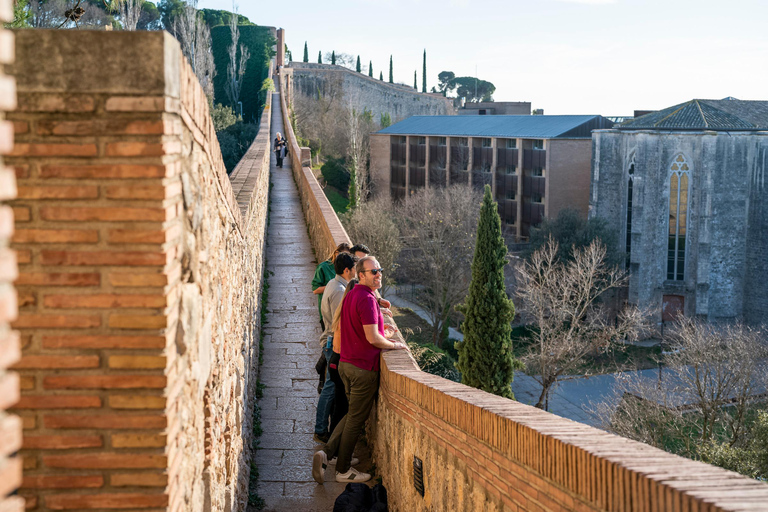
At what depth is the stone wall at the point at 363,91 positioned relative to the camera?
6969 centimetres

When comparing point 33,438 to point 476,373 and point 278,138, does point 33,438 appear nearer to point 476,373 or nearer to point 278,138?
point 476,373

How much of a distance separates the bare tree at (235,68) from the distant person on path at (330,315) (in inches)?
1902

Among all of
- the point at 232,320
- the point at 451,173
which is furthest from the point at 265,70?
the point at 232,320

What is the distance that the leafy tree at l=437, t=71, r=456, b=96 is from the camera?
10012 cm

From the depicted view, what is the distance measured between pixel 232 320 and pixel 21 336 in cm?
297

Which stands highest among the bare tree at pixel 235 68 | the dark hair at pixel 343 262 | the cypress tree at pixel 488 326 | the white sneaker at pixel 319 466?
the bare tree at pixel 235 68

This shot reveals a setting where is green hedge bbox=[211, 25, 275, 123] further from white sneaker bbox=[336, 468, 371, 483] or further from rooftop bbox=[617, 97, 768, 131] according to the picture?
white sneaker bbox=[336, 468, 371, 483]

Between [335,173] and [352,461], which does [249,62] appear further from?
[352,461]

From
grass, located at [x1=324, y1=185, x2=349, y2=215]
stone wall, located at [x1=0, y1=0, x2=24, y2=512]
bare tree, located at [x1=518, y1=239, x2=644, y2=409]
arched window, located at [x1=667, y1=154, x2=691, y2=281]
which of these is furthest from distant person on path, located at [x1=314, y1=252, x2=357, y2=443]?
grass, located at [x1=324, y1=185, x2=349, y2=215]

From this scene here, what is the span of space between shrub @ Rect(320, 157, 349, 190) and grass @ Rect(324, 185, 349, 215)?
44cm

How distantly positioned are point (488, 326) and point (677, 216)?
70.7ft

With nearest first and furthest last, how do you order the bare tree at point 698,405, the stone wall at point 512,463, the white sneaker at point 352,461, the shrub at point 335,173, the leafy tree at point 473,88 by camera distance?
the stone wall at point 512,463 → the white sneaker at point 352,461 → the bare tree at point 698,405 → the shrub at point 335,173 → the leafy tree at point 473,88

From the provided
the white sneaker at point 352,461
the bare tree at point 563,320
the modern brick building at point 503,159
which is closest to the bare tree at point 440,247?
the bare tree at point 563,320

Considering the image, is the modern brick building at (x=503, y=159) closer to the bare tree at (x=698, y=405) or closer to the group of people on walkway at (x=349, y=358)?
the bare tree at (x=698, y=405)
